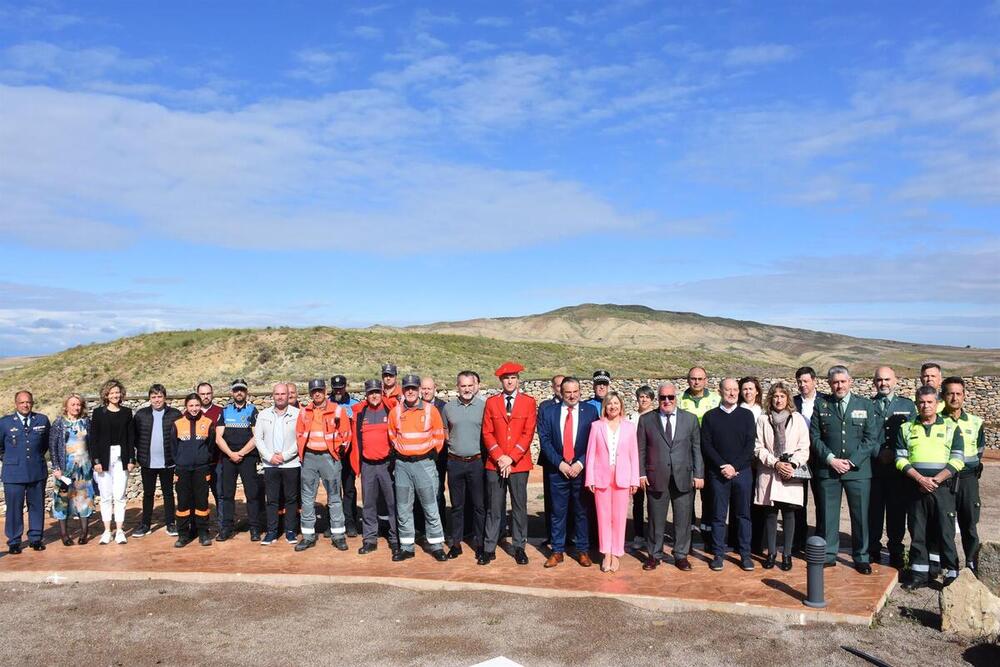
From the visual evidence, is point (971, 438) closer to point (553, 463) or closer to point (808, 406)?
point (808, 406)

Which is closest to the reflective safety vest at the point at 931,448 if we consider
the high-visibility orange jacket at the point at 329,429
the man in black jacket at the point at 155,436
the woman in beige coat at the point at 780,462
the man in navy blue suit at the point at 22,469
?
the woman in beige coat at the point at 780,462

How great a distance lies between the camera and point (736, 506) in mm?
7102

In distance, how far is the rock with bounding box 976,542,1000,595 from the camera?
5.94 metres

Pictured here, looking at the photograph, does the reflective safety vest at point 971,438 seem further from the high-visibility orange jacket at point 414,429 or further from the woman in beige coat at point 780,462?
the high-visibility orange jacket at point 414,429

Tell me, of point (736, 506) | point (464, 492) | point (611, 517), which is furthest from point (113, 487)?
point (736, 506)

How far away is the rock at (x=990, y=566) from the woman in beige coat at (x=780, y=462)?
4.65 ft

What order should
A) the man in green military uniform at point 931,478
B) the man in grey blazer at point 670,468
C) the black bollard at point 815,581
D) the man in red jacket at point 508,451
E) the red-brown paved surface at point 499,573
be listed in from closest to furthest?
the black bollard at point 815,581, the red-brown paved surface at point 499,573, the man in green military uniform at point 931,478, the man in grey blazer at point 670,468, the man in red jacket at point 508,451

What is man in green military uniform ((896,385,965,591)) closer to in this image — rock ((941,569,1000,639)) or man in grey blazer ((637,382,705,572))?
rock ((941,569,1000,639))

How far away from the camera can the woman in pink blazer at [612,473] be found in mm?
7078

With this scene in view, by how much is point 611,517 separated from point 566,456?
0.71m

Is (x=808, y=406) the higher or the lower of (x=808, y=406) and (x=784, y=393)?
the lower

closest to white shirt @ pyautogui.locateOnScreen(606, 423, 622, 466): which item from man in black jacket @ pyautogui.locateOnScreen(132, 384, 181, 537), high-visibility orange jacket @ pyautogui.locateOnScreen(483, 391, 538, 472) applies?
high-visibility orange jacket @ pyautogui.locateOnScreen(483, 391, 538, 472)

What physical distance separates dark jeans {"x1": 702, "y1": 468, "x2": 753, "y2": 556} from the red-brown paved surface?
0.78 feet

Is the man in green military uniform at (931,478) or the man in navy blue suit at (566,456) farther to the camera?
the man in navy blue suit at (566,456)
